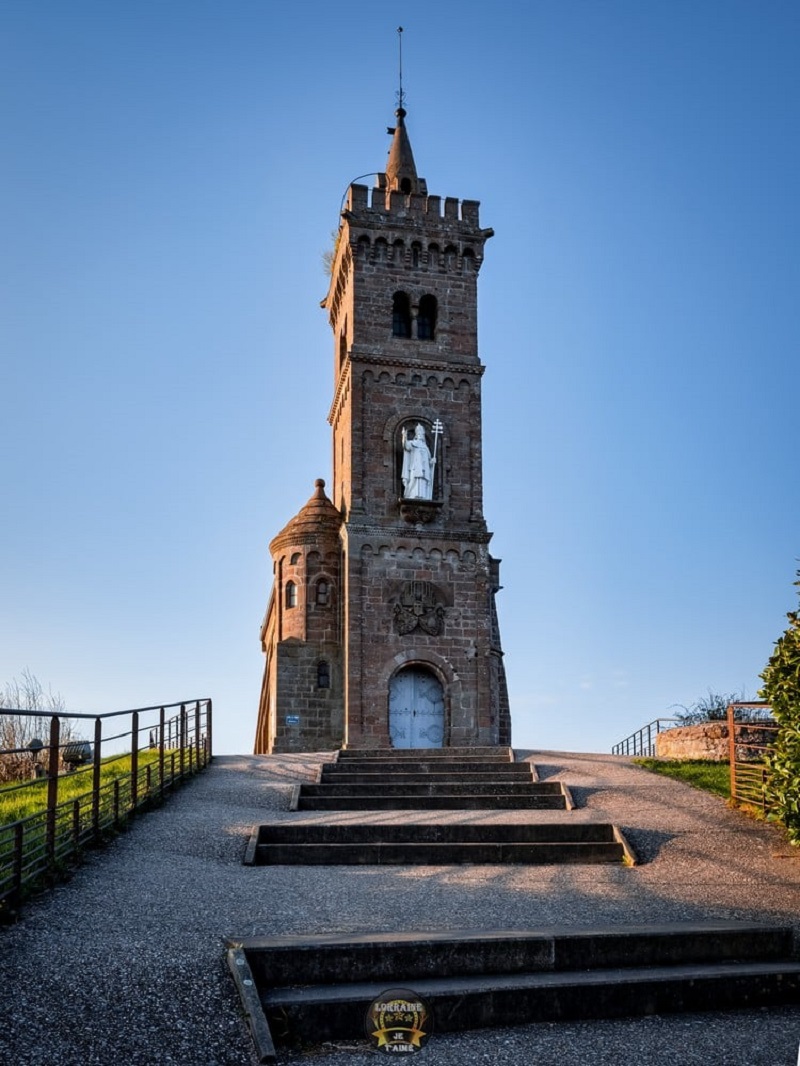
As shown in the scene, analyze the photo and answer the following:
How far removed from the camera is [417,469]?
92.0ft

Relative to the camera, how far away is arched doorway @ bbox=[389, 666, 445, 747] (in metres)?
27.1

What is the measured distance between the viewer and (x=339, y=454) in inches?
1221

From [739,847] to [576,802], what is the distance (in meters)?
3.16

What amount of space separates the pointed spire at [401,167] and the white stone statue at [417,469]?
28.5ft

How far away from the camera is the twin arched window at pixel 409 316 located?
2992 cm

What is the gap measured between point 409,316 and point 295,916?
2311 cm

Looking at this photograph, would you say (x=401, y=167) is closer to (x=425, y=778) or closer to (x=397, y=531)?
(x=397, y=531)

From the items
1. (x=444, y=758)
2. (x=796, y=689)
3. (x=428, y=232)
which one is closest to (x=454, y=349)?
(x=428, y=232)

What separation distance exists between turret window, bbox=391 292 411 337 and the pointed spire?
4037 millimetres

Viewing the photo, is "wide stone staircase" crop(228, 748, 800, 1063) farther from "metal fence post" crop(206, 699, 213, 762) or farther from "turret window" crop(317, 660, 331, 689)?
"turret window" crop(317, 660, 331, 689)

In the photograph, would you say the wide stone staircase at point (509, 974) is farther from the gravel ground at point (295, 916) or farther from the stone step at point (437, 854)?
the stone step at point (437, 854)

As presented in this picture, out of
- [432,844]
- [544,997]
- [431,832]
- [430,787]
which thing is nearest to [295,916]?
[544,997]

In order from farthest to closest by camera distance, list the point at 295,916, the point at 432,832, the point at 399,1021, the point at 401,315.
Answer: the point at 401,315, the point at 432,832, the point at 295,916, the point at 399,1021

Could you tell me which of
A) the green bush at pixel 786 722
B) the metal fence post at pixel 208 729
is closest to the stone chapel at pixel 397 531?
the metal fence post at pixel 208 729
